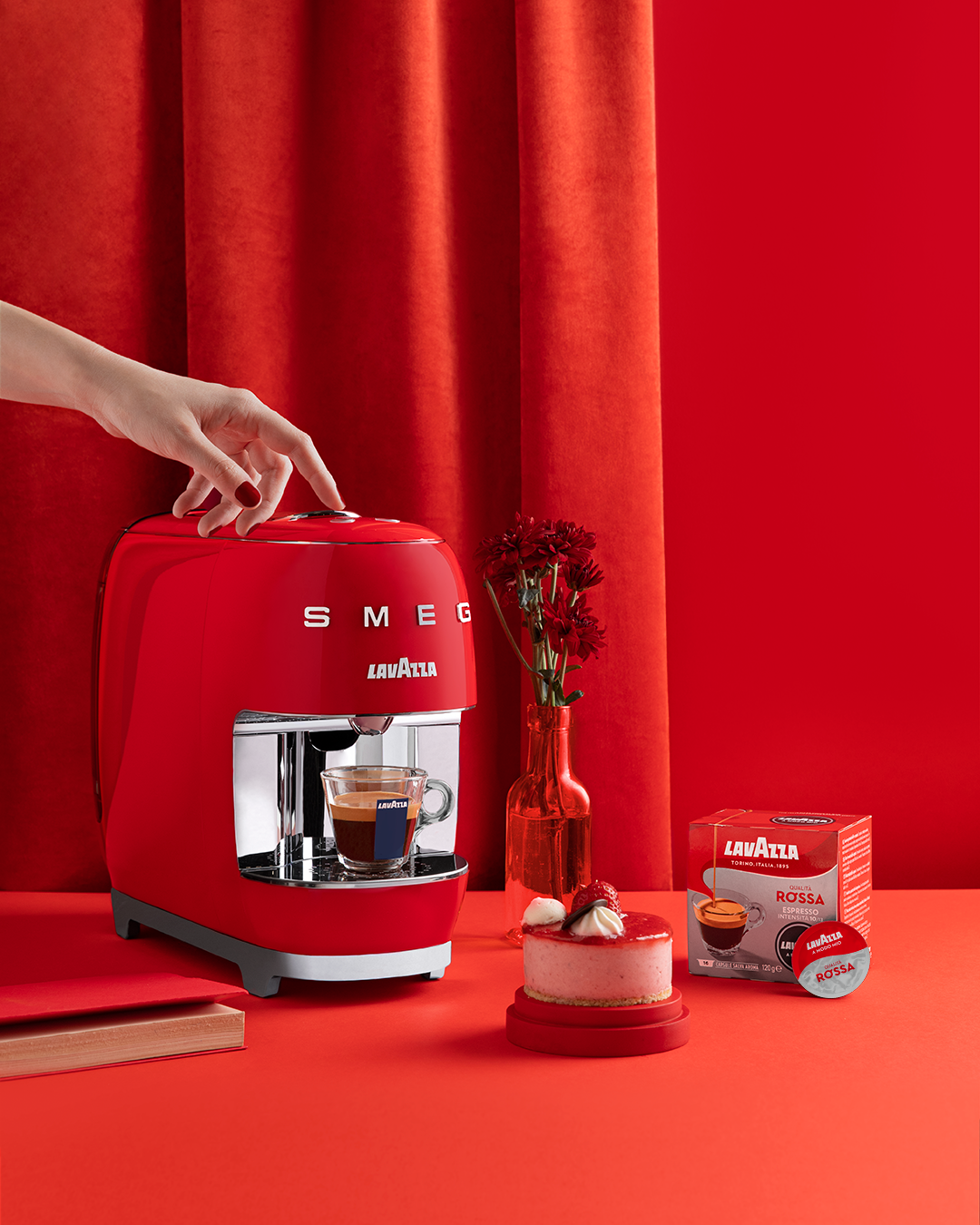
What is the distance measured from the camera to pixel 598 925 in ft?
3.07

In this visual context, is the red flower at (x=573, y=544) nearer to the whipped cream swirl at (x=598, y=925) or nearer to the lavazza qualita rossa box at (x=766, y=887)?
the lavazza qualita rossa box at (x=766, y=887)

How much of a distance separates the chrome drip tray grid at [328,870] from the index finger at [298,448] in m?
0.34

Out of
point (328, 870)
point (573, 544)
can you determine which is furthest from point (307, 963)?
point (573, 544)

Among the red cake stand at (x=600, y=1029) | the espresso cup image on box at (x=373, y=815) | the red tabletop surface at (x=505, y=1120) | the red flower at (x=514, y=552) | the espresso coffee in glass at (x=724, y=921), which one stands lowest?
the red tabletop surface at (x=505, y=1120)

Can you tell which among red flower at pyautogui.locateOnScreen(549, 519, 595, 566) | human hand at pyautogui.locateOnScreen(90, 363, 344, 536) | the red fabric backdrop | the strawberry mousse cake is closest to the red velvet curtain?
the red fabric backdrop

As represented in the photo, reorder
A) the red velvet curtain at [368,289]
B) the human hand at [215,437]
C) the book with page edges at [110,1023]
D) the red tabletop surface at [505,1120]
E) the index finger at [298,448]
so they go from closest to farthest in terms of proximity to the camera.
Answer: the red tabletop surface at [505,1120] < the book with page edges at [110,1023] < the human hand at [215,437] < the index finger at [298,448] < the red velvet curtain at [368,289]

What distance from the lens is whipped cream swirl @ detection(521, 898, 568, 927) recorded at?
3.19 feet

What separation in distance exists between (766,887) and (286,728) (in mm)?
461

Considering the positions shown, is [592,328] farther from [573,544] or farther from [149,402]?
[149,402]

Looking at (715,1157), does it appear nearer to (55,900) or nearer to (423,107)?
(55,900)

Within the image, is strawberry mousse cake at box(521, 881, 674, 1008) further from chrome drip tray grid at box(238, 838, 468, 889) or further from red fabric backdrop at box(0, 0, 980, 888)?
red fabric backdrop at box(0, 0, 980, 888)

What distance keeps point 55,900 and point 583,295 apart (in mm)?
949

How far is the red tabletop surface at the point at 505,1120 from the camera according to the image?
0.69 m

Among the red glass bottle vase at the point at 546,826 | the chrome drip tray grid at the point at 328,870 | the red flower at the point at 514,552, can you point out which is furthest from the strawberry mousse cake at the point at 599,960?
the red flower at the point at 514,552
